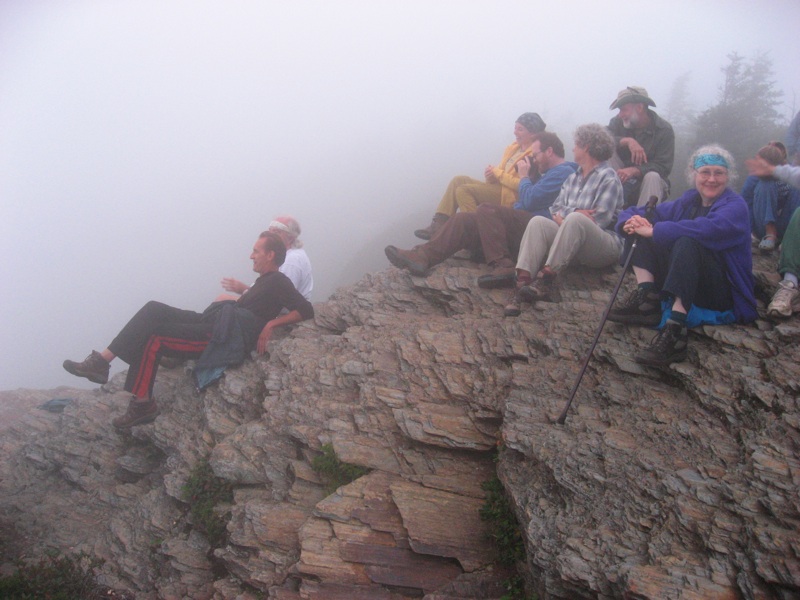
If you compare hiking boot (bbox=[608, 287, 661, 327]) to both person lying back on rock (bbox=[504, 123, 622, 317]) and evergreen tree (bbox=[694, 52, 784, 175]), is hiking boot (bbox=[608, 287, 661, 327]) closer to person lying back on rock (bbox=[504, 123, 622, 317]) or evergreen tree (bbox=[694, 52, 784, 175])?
person lying back on rock (bbox=[504, 123, 622, 317])

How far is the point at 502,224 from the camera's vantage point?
7.95m

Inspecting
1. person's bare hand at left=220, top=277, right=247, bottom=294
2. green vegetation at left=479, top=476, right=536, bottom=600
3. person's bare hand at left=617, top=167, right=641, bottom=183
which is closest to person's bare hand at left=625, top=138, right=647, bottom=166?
person's bare hand at left=617, top=167, right=641, bottom=183

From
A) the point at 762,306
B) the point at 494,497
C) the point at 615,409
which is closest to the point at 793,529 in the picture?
the point at 615,409

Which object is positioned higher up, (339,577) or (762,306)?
(762,306)

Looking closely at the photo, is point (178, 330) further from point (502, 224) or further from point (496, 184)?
point (496, 184)

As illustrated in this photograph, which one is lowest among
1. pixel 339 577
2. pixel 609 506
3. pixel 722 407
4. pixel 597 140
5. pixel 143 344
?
pixel 339 577

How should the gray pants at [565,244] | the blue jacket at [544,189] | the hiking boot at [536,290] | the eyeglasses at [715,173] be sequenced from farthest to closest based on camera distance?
the blue jacket at [544,189]
the hiking boot at [536,290]
the gray pants at [565,244]
the eyeglasses at [715,173]

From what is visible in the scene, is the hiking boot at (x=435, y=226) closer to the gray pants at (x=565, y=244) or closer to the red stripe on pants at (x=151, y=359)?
the gray pants at (x=565, y=244)

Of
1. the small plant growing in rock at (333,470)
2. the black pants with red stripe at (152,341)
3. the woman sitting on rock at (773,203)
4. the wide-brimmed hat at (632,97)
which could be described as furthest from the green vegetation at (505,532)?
the wide-brimmed hat at (632,97)

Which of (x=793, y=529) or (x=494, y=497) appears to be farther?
(x=494, y=497)

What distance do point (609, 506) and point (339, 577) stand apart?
267 cm

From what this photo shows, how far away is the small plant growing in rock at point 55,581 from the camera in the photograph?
5.96 meters

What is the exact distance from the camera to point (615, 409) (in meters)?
5.08

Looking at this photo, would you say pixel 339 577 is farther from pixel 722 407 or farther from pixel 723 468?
pixel 722 407
